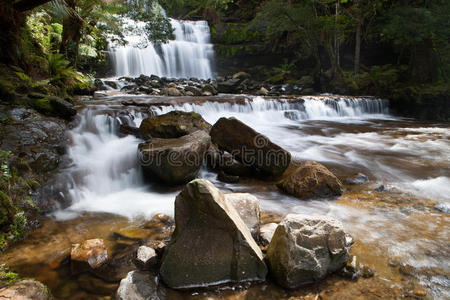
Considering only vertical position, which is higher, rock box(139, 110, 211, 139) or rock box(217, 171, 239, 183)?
rock box(139, 110, 211, 139)

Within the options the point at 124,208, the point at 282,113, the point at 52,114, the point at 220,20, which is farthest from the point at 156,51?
the point at 124,208

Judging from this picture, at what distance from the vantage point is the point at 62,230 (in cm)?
328

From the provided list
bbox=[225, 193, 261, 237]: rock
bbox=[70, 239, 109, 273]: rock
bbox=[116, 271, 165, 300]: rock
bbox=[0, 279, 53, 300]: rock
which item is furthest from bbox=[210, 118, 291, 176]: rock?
bbox=[0, 279, 53, 300]: rock

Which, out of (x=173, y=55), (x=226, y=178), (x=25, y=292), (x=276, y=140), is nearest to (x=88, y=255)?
(x=25, y=292)

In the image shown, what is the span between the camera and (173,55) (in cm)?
2106

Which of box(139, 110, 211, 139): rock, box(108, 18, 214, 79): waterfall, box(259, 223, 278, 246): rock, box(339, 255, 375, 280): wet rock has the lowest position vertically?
box(339, 255, 375, 280): wet rock

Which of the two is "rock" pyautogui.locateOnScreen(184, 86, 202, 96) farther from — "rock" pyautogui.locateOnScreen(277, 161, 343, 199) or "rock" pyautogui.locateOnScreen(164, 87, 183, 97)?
"rock" pyautogui.locateOnScreen(277, 161, 343, 199)

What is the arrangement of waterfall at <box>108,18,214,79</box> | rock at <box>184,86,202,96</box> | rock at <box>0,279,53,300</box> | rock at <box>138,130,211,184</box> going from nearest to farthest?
rock at <box>0,279,53,300</box>, rock at <box>138,130,211,184</box>, rock at <box>184,86,202,96</box>, waterfall at <box>108,18,214,79</box>

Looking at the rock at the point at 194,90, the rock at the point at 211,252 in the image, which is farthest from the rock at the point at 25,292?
the rock at the point at 194,90

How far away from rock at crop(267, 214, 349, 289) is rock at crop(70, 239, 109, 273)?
1676 mm

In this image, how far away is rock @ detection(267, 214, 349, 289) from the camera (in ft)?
7.41

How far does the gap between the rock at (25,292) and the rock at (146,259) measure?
0.71 metres

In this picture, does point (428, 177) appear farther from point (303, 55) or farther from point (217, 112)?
point (303, 55)

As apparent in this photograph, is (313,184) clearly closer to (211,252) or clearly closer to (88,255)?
(211,252)
